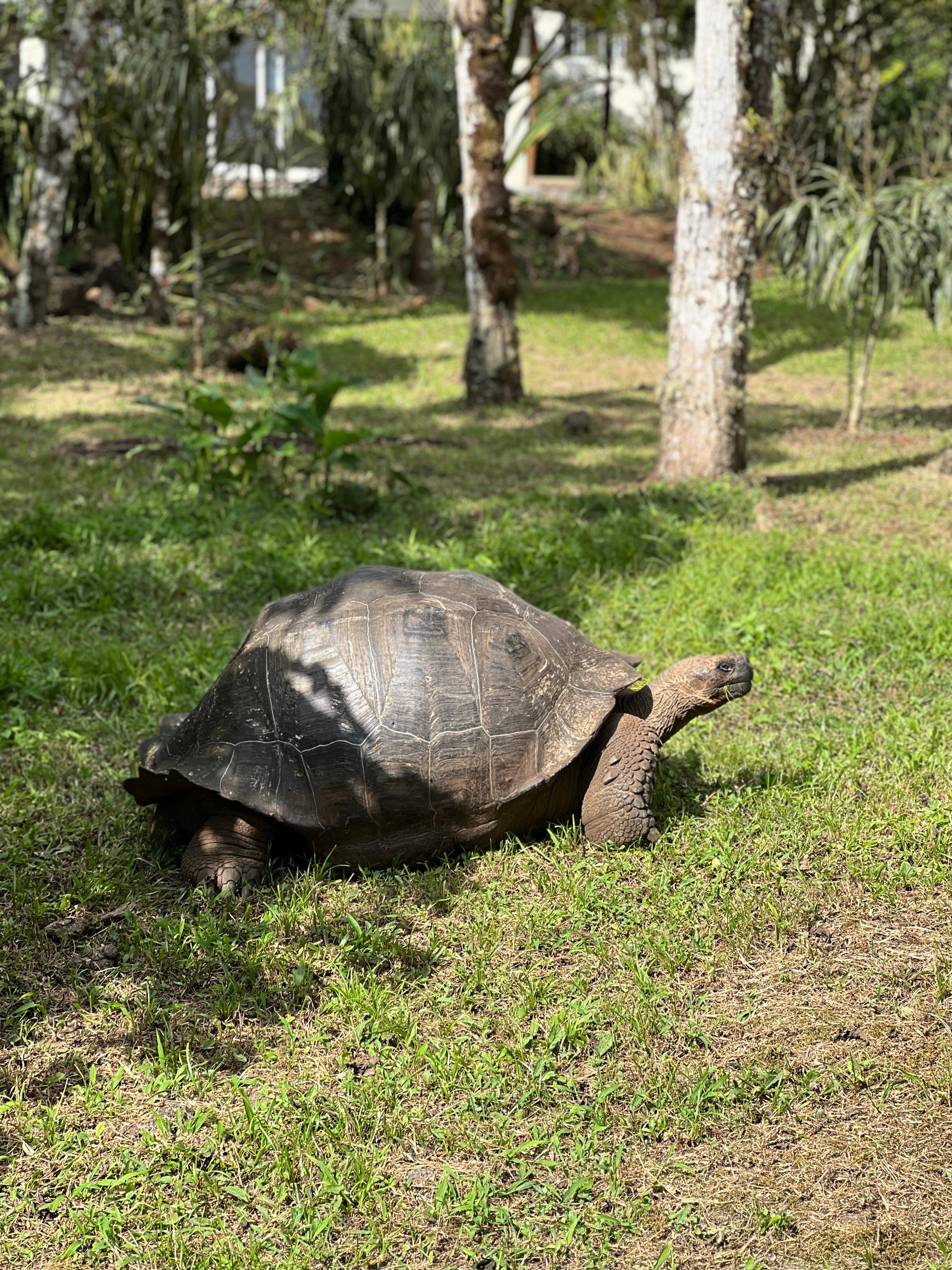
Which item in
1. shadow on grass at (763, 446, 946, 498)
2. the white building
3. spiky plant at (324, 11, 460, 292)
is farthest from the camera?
spiky plant at (324, 11, 460, 292)

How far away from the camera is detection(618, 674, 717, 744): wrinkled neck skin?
3.89m

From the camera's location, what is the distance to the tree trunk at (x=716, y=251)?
7148mm

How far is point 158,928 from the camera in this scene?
3.38 m

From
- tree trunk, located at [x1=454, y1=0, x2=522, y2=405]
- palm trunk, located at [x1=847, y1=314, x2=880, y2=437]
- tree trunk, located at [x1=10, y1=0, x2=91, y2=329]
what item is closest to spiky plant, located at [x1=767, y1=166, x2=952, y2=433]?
palm trunk, located at [x1=847, y1=314, x2=880, y2=437]

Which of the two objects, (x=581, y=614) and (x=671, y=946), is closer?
(x=671, y=946)

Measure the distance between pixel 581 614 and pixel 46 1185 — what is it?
362 cm

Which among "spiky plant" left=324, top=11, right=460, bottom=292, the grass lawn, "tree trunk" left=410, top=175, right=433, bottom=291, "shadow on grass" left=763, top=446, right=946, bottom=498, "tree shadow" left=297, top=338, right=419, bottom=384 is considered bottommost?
the grass lawn

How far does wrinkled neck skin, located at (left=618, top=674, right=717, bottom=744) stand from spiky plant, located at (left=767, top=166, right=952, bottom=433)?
5.80 meters

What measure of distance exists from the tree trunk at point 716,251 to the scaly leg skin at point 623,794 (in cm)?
444

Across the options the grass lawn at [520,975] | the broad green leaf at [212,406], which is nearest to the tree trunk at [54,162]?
the broad green leaf at [212,406]

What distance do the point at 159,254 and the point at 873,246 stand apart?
837 cm

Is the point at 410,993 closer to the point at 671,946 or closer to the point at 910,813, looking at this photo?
the point at 671,946

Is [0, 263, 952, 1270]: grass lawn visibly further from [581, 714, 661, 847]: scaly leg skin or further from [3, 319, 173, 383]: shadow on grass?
[3, 319, 173, 383]: shadow on grass

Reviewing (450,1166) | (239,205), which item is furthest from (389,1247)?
(239,205)
